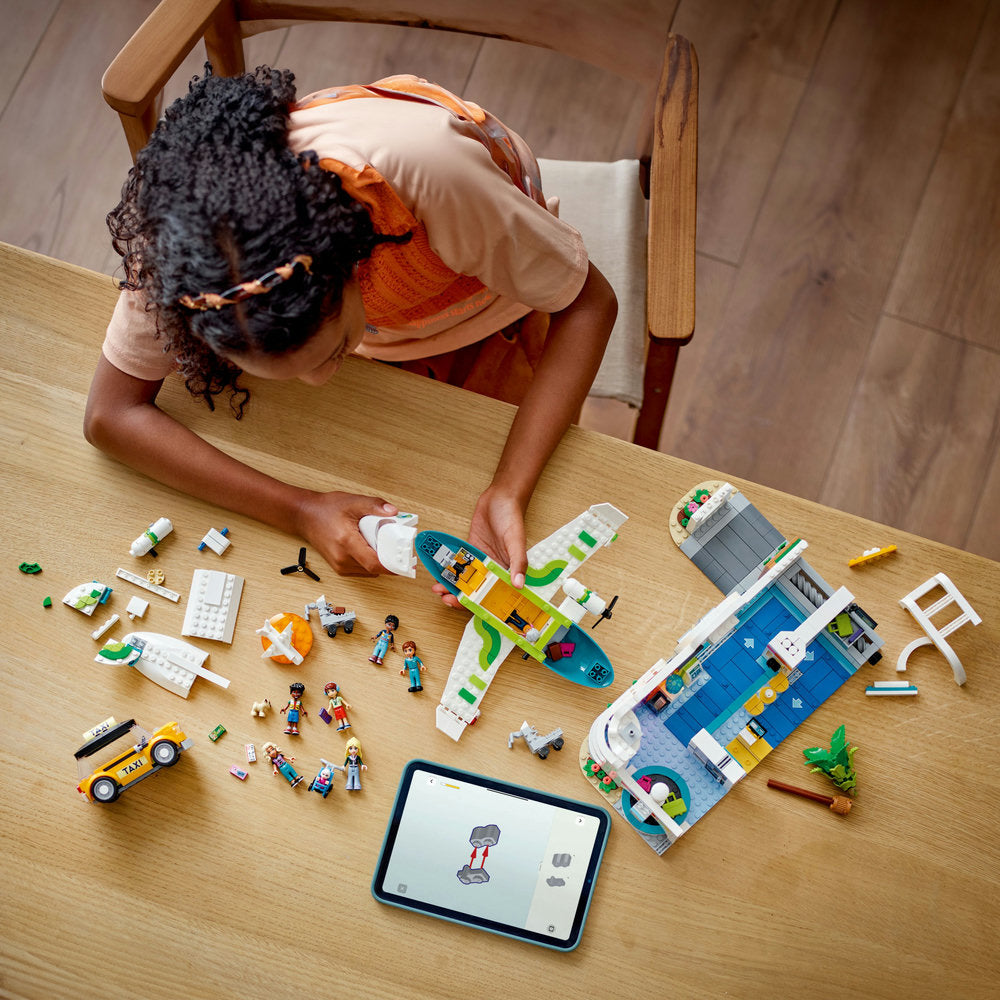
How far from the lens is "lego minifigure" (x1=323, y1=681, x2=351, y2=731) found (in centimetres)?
82

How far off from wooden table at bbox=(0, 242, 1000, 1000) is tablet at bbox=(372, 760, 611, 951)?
0.06 ft

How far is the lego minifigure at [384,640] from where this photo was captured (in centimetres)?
83

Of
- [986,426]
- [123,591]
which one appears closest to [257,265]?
Answer: [123,591]

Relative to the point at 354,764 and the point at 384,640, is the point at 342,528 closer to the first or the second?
the point at 384,640

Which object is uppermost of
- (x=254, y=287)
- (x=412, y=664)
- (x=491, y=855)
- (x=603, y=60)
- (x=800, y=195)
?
(x=603, y=60)

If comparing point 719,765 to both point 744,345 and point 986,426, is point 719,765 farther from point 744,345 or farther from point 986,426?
point 986,426

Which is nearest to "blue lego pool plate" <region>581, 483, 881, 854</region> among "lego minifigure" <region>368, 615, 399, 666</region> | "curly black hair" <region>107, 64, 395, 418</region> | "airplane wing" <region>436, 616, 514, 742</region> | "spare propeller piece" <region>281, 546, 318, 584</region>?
"airplane wing" <region>436, 616, 514, 742</region>

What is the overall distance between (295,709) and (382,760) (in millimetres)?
101

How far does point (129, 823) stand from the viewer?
2.61ft

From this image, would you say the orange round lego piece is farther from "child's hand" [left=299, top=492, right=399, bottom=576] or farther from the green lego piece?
the green lego piece

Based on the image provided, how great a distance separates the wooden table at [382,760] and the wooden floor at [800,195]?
715mm

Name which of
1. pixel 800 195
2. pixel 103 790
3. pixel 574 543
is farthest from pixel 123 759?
pixel 800 195

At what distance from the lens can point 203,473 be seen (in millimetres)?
849

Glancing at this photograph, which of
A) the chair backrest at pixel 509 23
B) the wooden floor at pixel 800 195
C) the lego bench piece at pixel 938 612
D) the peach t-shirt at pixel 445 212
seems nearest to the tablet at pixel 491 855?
the lego bench piece at pixel 938 612
